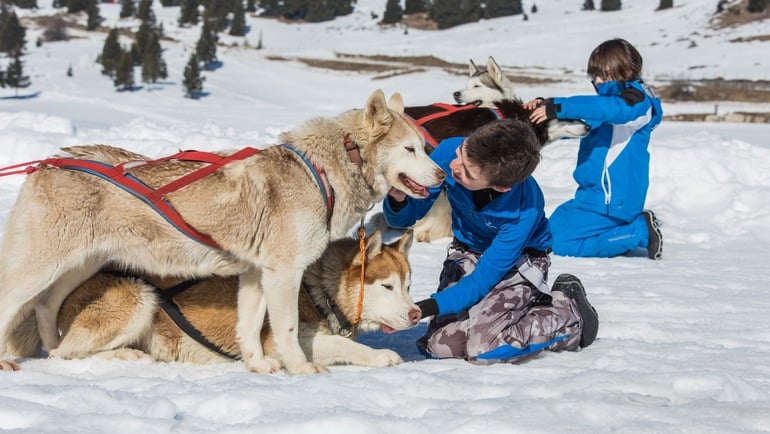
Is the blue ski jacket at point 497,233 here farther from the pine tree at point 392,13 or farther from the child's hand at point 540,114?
the pine tree at point 392,13

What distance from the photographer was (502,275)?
3.88m

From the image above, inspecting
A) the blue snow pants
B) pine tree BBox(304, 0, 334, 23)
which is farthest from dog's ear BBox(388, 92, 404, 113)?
pine tree BBox(304, 0, 334, 23)

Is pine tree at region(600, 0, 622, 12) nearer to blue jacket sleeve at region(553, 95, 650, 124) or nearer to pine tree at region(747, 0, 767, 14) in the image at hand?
pine tree at region(747, 0, 767, 14)

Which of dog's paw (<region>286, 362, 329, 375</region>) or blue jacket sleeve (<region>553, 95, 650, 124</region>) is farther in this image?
blue jacket sleeve (<region>553, 95, 650, 124</region>)

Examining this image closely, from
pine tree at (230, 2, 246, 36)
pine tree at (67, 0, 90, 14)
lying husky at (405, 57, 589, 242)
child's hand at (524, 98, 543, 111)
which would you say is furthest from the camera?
pine tree at (67, 0, 90, 14)

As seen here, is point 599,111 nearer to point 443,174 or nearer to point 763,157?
point 443,174

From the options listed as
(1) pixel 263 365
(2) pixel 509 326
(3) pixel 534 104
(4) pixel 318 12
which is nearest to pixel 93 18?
(4) pixel 318 12

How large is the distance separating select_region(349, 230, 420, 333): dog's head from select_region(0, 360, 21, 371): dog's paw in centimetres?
164

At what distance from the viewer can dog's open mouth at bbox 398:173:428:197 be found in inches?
162

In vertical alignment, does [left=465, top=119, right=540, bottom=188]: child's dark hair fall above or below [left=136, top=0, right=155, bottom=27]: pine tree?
below

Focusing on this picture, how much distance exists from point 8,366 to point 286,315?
127 centimetres

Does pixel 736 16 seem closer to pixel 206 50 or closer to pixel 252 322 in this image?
pixel 206 50

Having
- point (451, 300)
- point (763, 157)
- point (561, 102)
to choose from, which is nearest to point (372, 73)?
point (763, 157)

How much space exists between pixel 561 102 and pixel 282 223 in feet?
11.1
